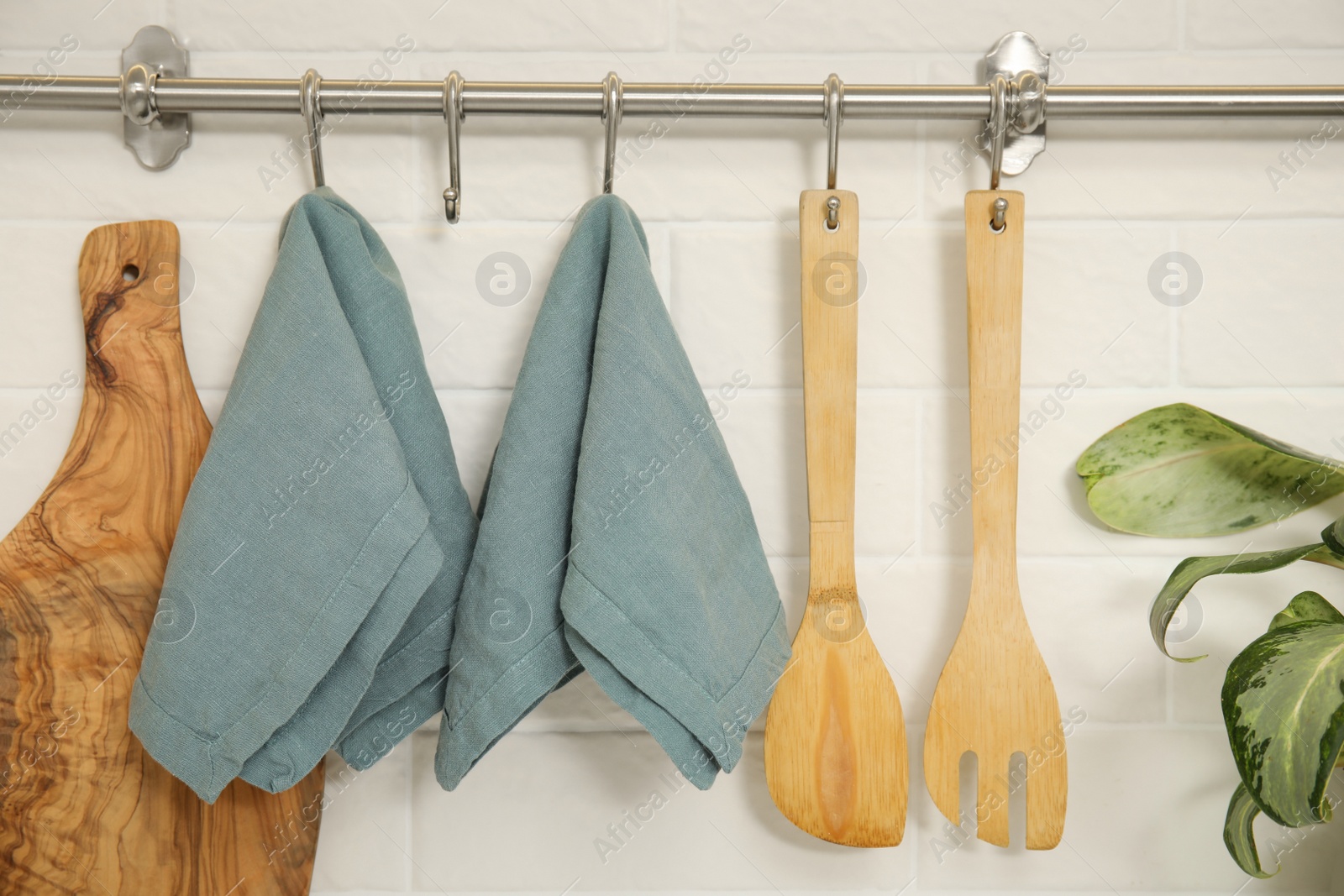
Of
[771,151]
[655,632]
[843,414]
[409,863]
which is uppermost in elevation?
[771,151]

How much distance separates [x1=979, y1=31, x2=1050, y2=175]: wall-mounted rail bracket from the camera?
24.7 inches

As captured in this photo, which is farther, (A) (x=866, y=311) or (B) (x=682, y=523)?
(A) (x=866, y=311)

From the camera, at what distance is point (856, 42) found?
0.63m

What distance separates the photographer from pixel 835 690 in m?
0.61

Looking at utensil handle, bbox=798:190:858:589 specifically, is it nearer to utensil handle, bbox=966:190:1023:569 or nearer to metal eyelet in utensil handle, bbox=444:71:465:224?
utensil handle, bbox=966:190:1023:569

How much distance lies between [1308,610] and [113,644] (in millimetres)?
816

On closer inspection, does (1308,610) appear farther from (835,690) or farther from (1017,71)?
(1017,71)

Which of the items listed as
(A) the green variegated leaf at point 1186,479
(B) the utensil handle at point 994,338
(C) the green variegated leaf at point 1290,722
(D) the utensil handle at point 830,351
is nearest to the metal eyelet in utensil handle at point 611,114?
(D) the utensil handle at point 830,351

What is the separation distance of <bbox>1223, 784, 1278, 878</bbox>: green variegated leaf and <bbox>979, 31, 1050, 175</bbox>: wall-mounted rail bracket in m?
0.46

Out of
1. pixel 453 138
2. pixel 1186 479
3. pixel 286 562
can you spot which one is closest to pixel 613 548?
pixel 286 562

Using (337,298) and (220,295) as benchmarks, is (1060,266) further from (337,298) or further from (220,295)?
(220,295)

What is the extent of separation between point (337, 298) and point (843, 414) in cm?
35

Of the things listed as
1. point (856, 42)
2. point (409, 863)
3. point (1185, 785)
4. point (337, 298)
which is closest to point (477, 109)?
point (337, 298)

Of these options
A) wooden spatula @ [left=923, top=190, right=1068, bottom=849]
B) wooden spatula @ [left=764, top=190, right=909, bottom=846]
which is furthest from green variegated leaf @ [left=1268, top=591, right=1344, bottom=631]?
wooden spatula @ [left=764, top=190, right=909, bottom=846]
